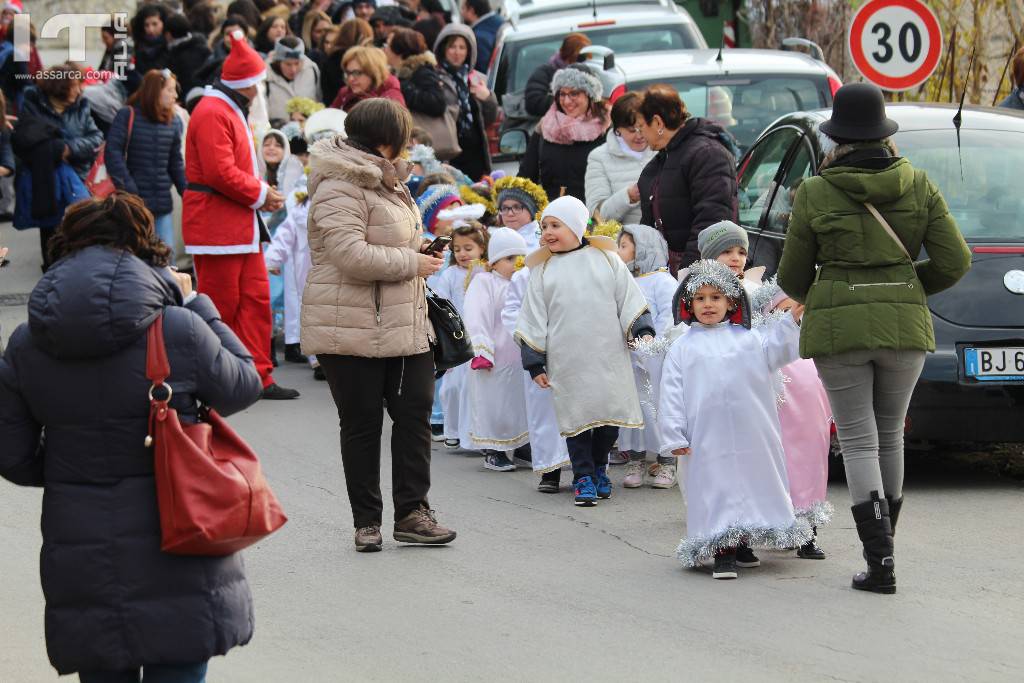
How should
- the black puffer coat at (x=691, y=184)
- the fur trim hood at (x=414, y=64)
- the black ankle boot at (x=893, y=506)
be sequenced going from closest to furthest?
the black ankle boot at (x=893, y=506) < the black puffer coat at (x=691, y=184) < the fur trim hood at (x=414, y=64)

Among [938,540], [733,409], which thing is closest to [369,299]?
[733,409]

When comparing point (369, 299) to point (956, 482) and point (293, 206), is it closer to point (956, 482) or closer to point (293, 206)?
point (956, 482)

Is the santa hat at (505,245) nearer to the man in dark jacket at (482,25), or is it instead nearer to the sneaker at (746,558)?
the sneaker at (746,558)

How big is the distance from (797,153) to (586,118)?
256 centimetres

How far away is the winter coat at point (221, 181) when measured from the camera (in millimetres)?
11258

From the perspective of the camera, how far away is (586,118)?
39.8 feet

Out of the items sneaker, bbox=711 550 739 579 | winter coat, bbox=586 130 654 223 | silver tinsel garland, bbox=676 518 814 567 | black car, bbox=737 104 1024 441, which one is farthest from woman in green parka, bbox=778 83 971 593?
winter coat, bbox=586 130 654 223

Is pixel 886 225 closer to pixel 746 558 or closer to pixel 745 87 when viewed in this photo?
pixel 746 558

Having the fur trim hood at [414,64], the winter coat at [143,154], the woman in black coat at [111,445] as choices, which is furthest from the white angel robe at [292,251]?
the woman in black coat at [111,445]

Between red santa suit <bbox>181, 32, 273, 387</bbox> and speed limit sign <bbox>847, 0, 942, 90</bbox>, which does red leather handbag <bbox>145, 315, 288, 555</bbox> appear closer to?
red santa suit <bbox>181, 32, 273, 387</bbox>

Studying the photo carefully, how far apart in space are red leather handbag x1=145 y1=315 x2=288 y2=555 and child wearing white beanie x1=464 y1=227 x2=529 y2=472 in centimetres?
527

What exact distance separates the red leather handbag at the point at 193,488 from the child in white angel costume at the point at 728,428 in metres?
2.89

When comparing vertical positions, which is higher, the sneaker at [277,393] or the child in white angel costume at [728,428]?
the child in white angel costume at [728,428]

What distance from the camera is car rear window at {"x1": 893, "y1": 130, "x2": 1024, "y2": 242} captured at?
8914 millimetres
